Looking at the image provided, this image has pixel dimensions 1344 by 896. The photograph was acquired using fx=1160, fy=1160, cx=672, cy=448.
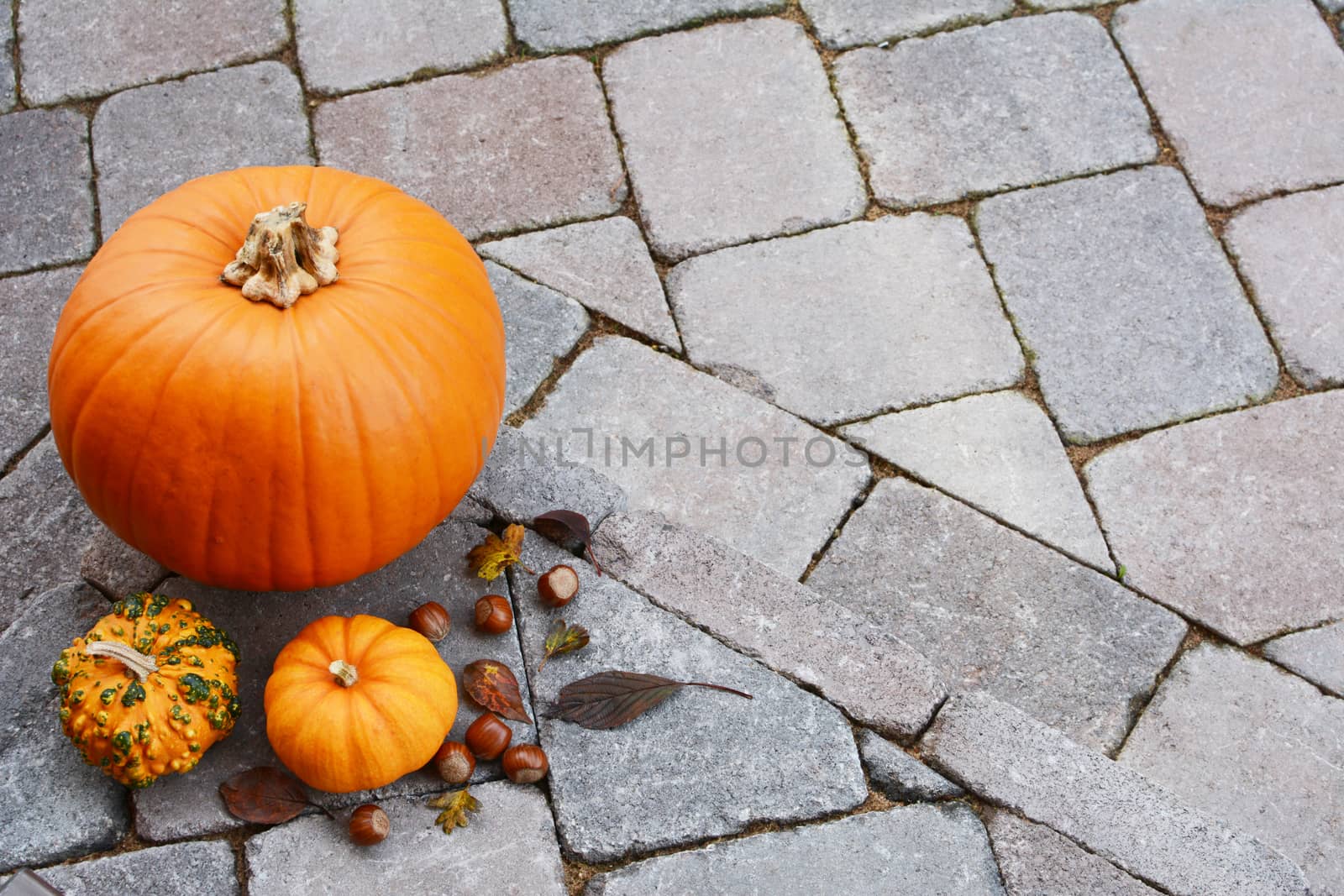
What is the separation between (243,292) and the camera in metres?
1.74

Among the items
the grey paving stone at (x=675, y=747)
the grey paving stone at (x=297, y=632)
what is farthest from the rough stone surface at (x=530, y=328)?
the grey paving stone at (x=675, y=747)

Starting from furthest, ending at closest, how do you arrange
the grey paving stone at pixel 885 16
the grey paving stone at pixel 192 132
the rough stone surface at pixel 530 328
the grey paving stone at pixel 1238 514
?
1. the grey paving stone at pixel 885 16
2. the grey paving stone at pixel 192 132
3. the rough stone surface at pixel 530 328
4. the grey paving stone at pixel 1238 514

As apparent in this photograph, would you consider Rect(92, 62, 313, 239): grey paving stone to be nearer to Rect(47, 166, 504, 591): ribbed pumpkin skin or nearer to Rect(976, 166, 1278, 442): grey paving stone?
Rect(47, 166, 504, 591): ribbed pumpkin skin

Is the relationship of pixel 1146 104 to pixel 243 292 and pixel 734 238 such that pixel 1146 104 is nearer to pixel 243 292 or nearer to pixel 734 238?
pixel 734 238

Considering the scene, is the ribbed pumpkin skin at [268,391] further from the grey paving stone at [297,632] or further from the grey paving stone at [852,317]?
the grey paving stone at [852,317]

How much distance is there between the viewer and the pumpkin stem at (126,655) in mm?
1681

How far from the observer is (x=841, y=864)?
188 centimetres

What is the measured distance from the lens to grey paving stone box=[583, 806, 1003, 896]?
1859 millimetres

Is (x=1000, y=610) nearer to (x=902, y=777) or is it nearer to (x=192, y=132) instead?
(x=902, y=777)

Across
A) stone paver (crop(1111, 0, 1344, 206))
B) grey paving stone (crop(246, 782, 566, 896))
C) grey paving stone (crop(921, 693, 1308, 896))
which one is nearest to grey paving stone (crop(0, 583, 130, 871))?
grey paving stone (crop(246, 782, 566, 896))

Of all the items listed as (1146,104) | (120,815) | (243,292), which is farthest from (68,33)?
(1146,104)

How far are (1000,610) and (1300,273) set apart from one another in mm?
1145

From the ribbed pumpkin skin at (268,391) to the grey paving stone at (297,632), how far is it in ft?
0.49

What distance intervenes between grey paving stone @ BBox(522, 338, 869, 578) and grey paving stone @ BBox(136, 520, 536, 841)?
0.35 metres
